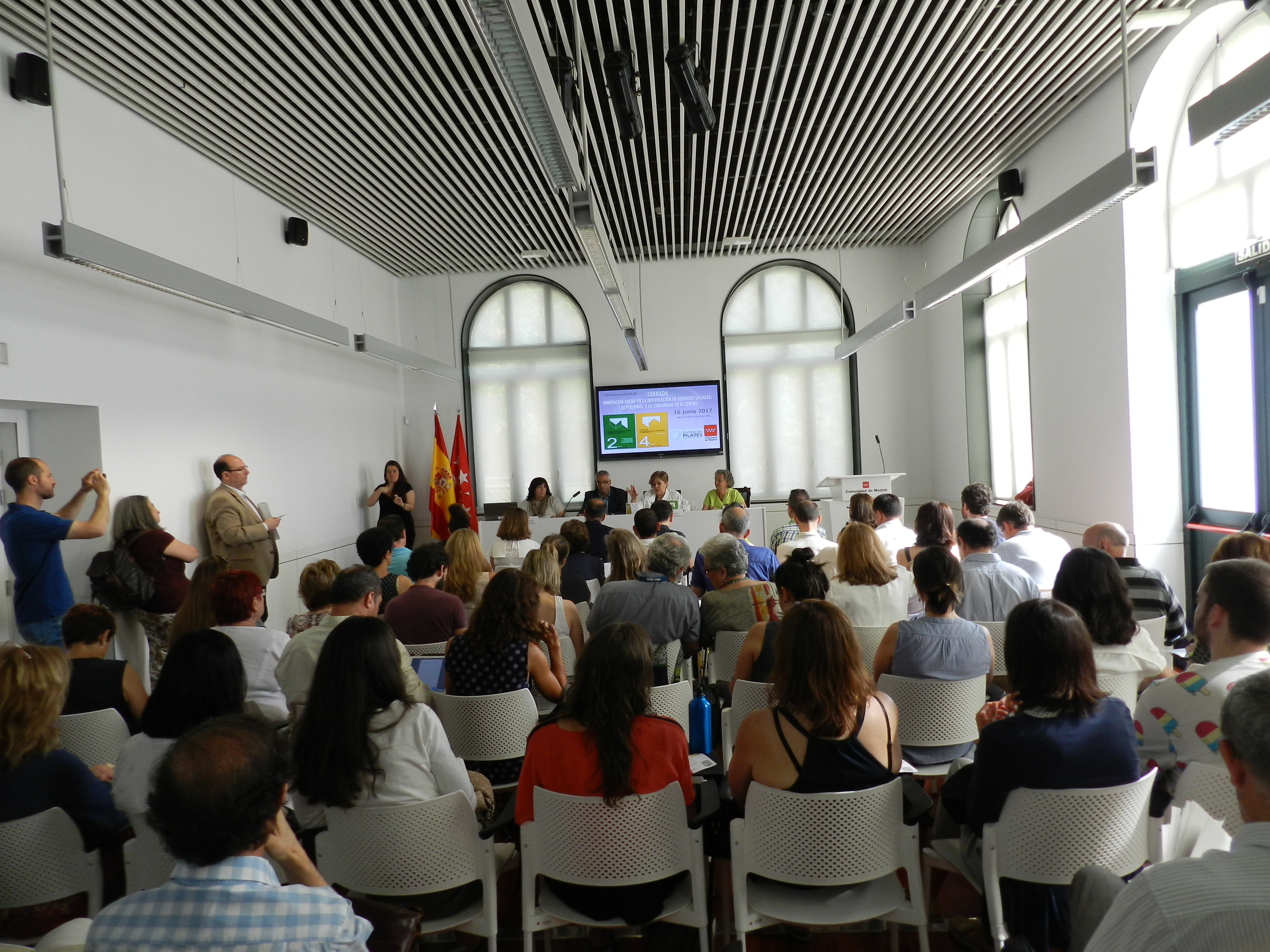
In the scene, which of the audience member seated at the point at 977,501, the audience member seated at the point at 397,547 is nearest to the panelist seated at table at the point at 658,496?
the audience member seated at the point at 397,547

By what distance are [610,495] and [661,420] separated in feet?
4.68

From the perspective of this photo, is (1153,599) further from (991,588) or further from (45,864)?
(45,864)

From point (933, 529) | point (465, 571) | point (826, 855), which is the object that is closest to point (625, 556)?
point (465, 571)

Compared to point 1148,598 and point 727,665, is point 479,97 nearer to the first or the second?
point 727,665

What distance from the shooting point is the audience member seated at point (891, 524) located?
553 cm

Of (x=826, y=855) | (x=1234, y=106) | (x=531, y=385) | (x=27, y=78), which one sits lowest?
(x=826, y=855)

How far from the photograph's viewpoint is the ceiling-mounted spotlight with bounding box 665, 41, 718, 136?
4.98m

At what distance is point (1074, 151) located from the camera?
6.53m

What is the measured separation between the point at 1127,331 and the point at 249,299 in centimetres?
583

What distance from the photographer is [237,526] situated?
20.0ft

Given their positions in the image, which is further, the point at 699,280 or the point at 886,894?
the point at 699,280

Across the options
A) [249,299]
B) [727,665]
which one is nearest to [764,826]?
[727,665]

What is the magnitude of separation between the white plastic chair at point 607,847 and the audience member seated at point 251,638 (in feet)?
4.78

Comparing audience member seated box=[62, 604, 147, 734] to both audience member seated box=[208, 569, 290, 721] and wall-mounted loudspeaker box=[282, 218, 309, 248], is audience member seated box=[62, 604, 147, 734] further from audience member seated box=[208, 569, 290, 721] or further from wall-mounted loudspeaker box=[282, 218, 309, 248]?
wall-mounted loudspeaker box=[282, 218, 309, 248]
